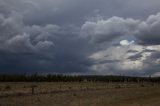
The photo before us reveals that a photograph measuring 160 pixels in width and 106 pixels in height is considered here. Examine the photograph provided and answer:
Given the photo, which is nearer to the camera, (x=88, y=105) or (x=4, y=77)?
(x=88, y=105)

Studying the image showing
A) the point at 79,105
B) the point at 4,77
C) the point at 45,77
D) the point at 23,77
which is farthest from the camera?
the point at 45,77

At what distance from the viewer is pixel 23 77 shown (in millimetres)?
159375

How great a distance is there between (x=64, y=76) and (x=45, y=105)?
152m

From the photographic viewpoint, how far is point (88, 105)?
2975 cm

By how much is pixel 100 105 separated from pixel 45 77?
142 m

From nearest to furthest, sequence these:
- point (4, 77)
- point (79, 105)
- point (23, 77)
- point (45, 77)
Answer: point (79, 105)
point (4, 77)
point (23, 77)
point (45, 77)

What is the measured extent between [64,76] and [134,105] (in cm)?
15185

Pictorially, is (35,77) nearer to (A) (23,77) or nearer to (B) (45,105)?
(A) (23,77)

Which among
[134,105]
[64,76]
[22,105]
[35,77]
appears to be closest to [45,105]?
[22,105]

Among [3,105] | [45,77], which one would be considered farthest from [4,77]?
[3,105]

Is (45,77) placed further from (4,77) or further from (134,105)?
(134,105)

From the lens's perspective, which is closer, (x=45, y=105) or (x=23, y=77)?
(x=45, y=105)

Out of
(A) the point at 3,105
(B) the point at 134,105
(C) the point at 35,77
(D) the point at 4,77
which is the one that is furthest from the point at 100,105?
(C) the point at 35,77

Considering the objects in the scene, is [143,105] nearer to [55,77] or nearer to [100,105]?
[100,105]
